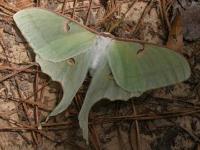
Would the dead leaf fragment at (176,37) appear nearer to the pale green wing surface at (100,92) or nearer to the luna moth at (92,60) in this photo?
the luna moth at (92,60)

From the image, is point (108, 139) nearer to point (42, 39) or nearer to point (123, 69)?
point (123, 69)

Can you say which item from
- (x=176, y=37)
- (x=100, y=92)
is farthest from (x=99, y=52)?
(x=176, y=37)

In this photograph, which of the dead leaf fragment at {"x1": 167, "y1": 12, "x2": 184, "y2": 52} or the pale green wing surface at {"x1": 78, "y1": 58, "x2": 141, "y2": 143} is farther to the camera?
the dead leaf fragment at {"x1": 167, "y1": 12, "x2": 184, "y2": 52}

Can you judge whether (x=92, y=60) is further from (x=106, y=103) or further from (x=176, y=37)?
(x=176, y=37)

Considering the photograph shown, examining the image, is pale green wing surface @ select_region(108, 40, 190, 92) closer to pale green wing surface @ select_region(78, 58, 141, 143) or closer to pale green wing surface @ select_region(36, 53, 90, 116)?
pale green wing surface @ select_region(78, 58, 141, 143)

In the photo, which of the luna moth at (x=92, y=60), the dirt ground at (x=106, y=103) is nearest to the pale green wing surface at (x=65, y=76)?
the luna moth at (x=92, y=60)

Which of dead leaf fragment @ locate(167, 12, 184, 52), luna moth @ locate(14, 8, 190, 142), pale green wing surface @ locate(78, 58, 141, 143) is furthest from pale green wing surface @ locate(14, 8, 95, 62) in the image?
dead leaf fragment @ locate(167, 12, 184, 52)

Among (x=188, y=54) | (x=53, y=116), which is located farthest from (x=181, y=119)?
(x=53, y=116)
